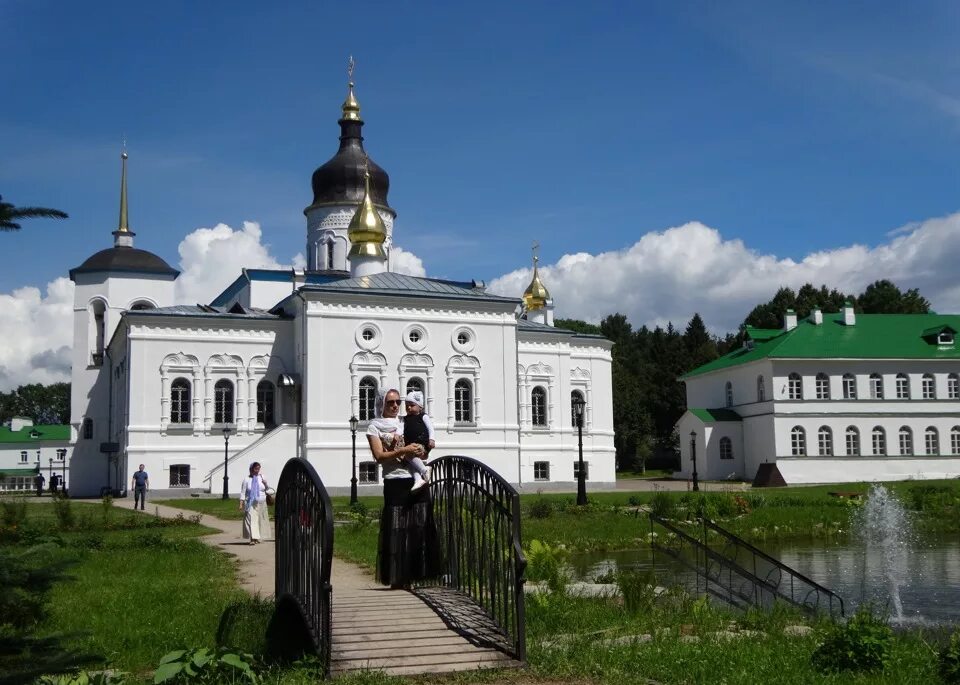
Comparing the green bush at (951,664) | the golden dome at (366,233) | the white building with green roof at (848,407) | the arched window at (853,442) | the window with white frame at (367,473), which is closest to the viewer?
the green bush at (951,664)

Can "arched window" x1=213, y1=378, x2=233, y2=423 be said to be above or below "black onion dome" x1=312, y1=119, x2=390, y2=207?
below

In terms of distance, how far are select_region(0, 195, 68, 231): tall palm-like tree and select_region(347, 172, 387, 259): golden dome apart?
4082 cm

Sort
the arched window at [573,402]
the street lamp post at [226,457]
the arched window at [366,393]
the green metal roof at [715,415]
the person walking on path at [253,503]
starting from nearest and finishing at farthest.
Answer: the person walking on path at [253,503] → the street lamp post at [226,457] → the arched window at [366,393] → the arched window at [573,402] → the green metal roof at [715,415]

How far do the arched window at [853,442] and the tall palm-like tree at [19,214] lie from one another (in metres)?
46.4

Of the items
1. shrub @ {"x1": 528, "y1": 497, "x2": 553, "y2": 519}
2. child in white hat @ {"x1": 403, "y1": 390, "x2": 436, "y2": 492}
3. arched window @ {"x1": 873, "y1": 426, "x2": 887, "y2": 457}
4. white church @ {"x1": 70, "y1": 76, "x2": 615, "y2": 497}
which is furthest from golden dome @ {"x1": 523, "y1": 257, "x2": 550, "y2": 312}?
child in white hat @ {"x1": 403, "y1": 390, "x2": 436, "y2": 492}

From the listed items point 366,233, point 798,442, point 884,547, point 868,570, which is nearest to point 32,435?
point 366,233

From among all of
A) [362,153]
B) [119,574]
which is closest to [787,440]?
[362,153]

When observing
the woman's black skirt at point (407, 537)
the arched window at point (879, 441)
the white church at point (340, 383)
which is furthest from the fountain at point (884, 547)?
the arched window at point (879, 441)

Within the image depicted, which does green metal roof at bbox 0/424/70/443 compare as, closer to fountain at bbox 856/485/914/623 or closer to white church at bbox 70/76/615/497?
white church at bbox 70/76/615/497

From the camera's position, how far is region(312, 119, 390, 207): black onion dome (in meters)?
50.6

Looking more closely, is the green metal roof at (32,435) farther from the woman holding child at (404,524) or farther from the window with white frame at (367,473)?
the woman holding child at (404,524)

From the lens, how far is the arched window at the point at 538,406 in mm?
45219

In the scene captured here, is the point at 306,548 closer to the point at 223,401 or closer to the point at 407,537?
the point at 407,537

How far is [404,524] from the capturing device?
28.3ft
